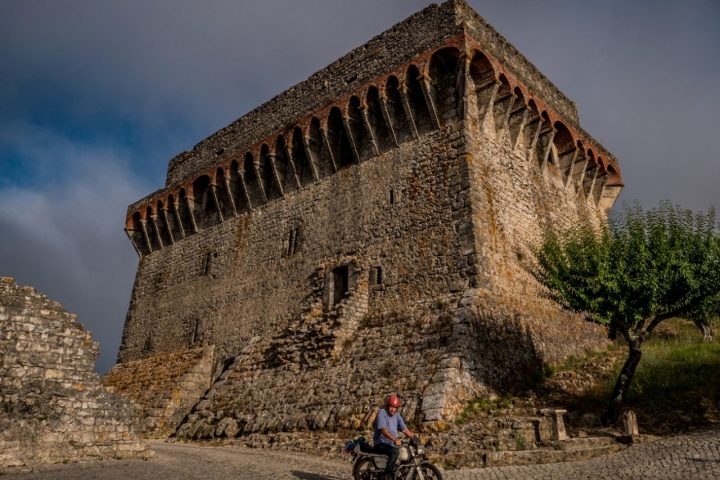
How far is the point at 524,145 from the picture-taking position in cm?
1606

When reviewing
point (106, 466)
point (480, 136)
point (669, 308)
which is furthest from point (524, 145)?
point (106, 466)

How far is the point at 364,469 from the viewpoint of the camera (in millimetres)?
6918

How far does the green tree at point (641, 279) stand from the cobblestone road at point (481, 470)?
226cm

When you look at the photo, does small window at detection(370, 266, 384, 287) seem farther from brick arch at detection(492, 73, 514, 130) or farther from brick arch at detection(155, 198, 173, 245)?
brick arch at detection(155, 198, 173, 245)

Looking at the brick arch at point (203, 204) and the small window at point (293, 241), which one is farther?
the brick arch at point (203, 204)

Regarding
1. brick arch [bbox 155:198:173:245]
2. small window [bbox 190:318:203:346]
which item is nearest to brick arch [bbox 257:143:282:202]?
small window [bbox 190:318:203:346]

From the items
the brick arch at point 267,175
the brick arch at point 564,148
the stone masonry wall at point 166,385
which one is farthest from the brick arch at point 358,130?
the stone masonry wall at point 166,385

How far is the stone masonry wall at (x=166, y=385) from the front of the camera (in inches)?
627

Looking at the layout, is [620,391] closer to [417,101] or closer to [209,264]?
[417,101]

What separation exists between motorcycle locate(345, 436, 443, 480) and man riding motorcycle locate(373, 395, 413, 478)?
0.07m

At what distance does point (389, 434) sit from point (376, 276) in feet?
25.1

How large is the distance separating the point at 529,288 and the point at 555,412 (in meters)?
5.00

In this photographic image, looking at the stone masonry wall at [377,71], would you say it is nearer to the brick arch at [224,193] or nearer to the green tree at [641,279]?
the brick arch at [224,193]

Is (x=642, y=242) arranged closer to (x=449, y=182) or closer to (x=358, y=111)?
(x=449, y=182)
